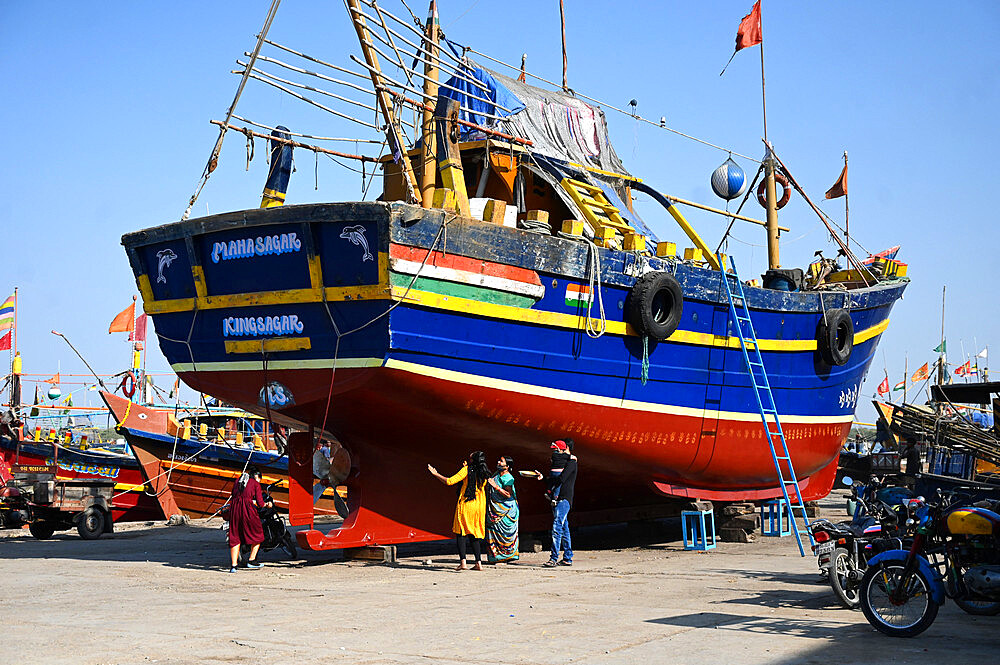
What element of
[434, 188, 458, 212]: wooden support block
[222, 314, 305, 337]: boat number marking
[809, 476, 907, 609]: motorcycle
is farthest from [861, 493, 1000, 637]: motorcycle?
[222, 314, 305, 337]: boat number marking

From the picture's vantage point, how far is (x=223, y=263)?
41.3 ft

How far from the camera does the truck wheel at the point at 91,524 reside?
17141 millimetres

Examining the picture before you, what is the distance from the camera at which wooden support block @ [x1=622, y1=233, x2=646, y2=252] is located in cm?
1420

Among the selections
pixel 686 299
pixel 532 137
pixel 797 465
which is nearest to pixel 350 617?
pixel 686 299

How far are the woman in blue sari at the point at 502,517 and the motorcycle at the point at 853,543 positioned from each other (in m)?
4.17

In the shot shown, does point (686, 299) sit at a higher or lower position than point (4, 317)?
lower

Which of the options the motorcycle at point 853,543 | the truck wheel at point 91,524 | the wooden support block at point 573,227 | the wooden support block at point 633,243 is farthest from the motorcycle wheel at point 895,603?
the truck wheel at point 91,524

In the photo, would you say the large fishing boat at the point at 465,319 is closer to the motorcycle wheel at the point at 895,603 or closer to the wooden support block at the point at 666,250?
the wooden support block at the point at 666,250

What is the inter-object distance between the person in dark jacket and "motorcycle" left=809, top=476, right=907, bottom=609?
649cm

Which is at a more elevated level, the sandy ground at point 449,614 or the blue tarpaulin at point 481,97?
the blue tarpaulin at point 481,97

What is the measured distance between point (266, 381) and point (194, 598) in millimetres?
3443

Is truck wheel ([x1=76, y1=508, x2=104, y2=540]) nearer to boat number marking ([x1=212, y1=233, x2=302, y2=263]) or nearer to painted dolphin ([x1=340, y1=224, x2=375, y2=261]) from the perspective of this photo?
boat number marking ([x1=212, y1=233, x2=302, y2=263])

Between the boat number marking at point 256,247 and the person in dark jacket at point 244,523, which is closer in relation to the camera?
the boat number marking at point 256,247

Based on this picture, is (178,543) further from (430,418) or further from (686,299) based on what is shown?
(686,299)
